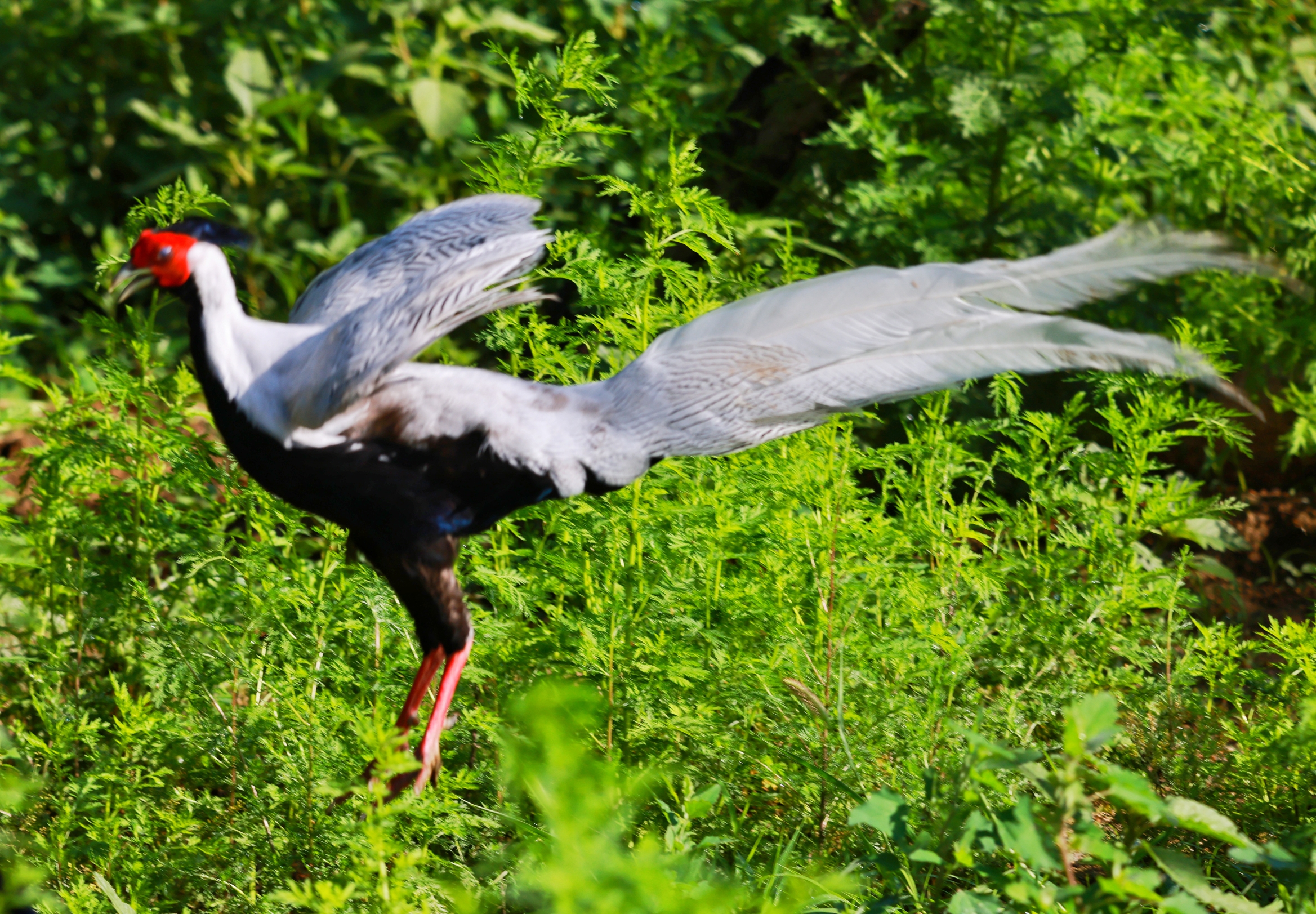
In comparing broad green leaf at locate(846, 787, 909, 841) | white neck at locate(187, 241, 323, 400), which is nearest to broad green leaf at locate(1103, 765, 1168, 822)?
broad green leaf at locate(846, 787, 909, 841)

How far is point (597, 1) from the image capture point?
12.5 feet

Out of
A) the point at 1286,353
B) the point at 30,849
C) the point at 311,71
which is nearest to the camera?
the point at 30,849

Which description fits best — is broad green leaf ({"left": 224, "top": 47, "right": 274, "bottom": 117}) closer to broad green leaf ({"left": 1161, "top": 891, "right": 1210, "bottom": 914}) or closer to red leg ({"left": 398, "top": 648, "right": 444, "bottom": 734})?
red leg ({"left": 398, "top": 648, "right": 444, "bottom": 734})

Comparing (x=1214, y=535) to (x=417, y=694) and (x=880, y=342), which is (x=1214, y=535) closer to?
(x=880, y=342)

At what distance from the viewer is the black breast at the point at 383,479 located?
150 centimetres

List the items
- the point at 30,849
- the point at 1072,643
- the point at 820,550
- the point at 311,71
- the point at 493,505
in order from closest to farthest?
the point at 493,505 < the point at 30,849 < the point at 820,550 < the point at 1072,643 < the point at 311,71

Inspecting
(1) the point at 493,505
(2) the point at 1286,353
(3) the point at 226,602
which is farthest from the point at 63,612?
(2) the point at 1286,353

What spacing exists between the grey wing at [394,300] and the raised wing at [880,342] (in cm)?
26

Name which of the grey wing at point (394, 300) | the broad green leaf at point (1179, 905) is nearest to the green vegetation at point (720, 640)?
the broad green leaf at point (1179, 905)

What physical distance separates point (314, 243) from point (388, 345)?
8.43ft

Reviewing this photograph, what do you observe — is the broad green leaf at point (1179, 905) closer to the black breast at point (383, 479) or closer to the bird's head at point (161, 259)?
the black breast at point (383, 479)

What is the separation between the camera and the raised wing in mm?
1540

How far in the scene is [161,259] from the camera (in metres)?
1.50

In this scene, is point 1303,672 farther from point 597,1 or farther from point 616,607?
point 597,1
